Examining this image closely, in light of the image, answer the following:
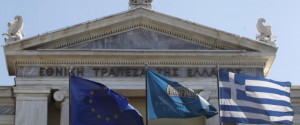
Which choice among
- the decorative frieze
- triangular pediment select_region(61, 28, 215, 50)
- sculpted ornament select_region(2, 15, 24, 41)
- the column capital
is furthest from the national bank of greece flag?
sculpted ornament select_region(2, 15, 24, 41)

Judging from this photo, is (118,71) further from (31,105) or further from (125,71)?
(31,105)

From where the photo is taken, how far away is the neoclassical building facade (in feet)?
96.5

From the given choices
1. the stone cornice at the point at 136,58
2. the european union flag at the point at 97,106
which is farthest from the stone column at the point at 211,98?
the european union flag at the point at 97,106

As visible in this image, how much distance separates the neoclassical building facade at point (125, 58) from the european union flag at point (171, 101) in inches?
159

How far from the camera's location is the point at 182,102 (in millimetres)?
25344

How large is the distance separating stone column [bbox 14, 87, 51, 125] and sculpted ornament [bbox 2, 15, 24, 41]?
2045mm

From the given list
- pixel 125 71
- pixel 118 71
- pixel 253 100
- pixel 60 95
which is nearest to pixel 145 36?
pixel 125 71

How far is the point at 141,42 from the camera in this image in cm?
3031

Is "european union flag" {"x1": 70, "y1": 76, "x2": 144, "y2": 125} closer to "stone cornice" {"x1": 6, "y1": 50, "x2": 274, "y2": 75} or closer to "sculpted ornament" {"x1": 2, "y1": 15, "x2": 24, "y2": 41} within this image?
"stone cornice" {"x1": 6, "y1": 50, "x2": 274, "y2": 75}

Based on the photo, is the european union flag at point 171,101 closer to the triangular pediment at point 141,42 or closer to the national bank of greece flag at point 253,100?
the national bank of greece flag at point 253,100

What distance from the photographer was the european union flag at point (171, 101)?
25.1 meters

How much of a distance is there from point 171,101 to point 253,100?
9.29 feet

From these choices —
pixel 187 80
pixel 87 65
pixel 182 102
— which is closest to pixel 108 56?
pixel 87 65

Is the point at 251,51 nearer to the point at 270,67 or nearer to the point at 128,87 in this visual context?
the point at 270,67
